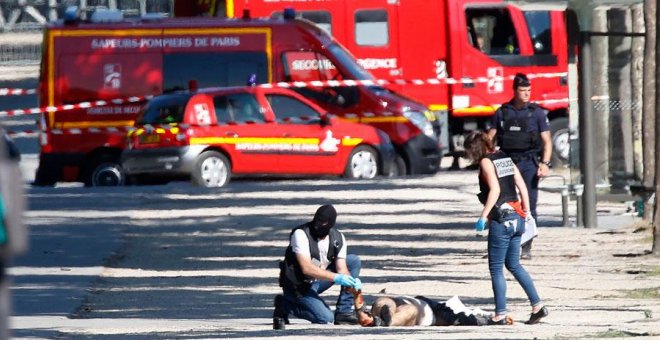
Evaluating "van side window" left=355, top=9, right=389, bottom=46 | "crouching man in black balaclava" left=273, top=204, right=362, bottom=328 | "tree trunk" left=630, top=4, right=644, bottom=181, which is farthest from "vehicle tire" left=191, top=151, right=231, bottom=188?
"crouching man in black balaclava" left=273, top=204, right=362, bottom=328

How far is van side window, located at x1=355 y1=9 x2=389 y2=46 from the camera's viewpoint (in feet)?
78.6

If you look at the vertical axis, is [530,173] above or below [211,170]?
above

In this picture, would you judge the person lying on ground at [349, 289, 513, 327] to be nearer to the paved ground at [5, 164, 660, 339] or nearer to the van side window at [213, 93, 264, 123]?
the paved ground at [5, 164, 660, 339]

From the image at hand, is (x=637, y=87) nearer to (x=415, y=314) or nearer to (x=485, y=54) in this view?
(x=485, y=54)

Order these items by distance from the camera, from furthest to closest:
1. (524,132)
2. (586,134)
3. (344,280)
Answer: (586,134), (524,132), (344,280)

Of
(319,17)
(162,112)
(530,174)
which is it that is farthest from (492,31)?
(530,174)

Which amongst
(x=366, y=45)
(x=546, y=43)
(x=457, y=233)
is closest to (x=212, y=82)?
(x=366, y=45)

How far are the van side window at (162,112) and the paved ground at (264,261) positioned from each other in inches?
34.9

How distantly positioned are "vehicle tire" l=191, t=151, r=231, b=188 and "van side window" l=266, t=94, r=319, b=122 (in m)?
0.96

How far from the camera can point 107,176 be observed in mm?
21500

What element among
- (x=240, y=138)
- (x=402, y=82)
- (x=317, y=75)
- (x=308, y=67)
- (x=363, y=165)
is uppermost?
(x=308, y=67)

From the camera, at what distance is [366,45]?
79.2ft

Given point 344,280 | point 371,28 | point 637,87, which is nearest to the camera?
point 344,280

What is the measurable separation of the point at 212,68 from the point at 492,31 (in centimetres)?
486
